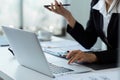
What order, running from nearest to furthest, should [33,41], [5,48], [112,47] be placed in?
1. [33,41]
2. [112,47]
3. [5,48]

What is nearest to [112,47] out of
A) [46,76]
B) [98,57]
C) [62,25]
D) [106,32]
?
[106,32]

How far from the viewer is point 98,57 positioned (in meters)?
1.20

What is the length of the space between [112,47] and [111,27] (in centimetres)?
11

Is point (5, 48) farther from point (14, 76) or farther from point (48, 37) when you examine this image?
point (14, 76)

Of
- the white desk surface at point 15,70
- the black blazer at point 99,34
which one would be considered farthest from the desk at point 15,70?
the black blazer at point 99,34

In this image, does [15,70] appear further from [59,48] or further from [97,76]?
[59,48]

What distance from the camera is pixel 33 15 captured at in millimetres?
3533

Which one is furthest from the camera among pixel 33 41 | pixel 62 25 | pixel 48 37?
pixel 62 25

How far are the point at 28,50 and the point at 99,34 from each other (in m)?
0.62

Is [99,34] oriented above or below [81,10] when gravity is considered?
above

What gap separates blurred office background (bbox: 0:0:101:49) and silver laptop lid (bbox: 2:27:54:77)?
203 cm

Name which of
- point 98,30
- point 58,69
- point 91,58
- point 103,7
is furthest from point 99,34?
point 58,69

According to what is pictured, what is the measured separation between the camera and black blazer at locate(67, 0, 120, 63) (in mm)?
1230

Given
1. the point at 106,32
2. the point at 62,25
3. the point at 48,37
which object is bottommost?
the point at 62,25
